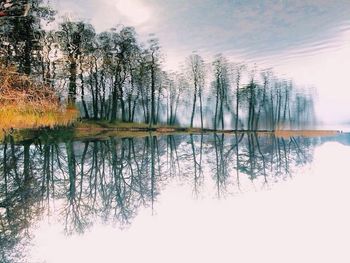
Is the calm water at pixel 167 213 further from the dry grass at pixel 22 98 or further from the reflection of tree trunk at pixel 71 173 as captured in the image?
the dry grass at pixel 22 98

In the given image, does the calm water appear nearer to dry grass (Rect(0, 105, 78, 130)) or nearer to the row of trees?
dry grass (Rect(0, 105, 78, 130))

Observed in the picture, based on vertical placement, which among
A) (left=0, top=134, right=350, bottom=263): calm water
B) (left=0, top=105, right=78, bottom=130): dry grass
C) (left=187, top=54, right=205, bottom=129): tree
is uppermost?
(left=187, top=54, right=205, bottom=129): tree

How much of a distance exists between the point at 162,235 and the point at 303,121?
73.4m

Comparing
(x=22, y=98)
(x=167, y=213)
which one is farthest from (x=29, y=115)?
(x=167, y=213)

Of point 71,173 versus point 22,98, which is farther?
point 71,173

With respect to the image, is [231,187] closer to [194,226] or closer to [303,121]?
[194,226]

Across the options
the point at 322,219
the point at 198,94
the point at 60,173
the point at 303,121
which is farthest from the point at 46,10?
the point at 303,121

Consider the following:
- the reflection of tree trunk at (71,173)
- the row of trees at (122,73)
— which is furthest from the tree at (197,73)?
the reflection of tree trunk at (71,173)

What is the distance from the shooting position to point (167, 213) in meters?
7.66

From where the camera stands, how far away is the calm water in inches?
221

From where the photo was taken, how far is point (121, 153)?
57.1 feet

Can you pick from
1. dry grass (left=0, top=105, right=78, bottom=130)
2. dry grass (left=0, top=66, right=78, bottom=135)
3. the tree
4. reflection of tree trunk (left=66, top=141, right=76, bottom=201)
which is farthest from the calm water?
the tree

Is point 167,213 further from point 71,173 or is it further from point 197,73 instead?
point 197,73

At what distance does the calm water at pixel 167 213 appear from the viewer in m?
5.62
